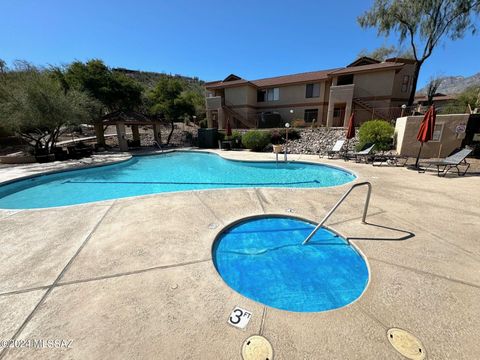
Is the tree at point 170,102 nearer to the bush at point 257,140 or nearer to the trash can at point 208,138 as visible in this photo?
the trash can at point 208,138

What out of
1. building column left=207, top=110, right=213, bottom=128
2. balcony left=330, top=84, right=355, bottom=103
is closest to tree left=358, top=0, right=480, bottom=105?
balcony left=330, top=84, right=355, bottom=103

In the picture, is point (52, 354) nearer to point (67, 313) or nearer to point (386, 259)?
point (67, 313)

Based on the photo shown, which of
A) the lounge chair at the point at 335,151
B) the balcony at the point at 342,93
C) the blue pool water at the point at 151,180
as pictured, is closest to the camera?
the blue pool water at the point at 151,180

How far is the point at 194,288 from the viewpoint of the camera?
2.71 m

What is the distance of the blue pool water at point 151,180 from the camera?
8023 millimetres

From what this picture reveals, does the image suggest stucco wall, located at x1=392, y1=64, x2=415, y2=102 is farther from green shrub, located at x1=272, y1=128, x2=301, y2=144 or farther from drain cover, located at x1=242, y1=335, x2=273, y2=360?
drain cover, located at x1=242, y1=335, x2=273, y2=360

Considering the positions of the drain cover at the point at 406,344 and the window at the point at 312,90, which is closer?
the drain cover at the point at 406,344

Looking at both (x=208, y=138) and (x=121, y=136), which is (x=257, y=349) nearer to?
(x=208, y=138)

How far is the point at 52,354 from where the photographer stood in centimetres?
196

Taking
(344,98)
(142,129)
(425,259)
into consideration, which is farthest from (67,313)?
(142,129)

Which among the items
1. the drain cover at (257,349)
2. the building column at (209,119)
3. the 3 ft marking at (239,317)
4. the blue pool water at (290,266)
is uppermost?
the building column at (209,119)

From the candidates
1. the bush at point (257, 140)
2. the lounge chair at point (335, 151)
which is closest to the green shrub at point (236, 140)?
the bush at point (257, 140)

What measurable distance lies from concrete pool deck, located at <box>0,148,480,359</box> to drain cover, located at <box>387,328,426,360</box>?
0.21 ft

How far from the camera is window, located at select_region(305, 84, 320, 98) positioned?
22688 mm
